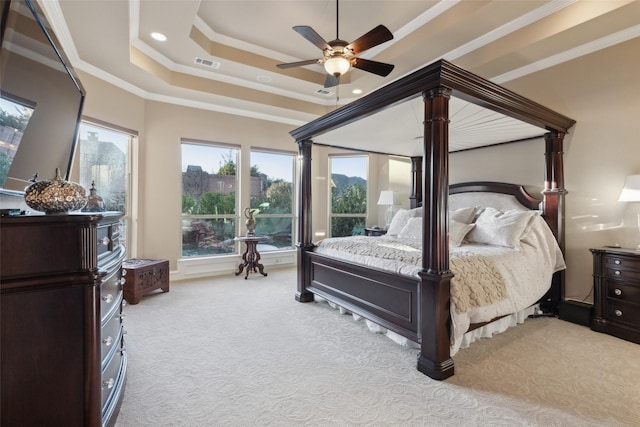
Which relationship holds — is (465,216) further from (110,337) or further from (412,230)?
(110,337)

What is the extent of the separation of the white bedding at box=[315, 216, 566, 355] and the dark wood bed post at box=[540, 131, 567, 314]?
0.18m

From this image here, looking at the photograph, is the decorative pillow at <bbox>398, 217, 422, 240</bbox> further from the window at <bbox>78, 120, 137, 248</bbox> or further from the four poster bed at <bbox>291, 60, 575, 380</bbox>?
the window at <bbox>78, 120, 137, 248</bbox>

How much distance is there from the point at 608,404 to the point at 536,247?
1575mm

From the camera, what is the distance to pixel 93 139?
12.9 feet

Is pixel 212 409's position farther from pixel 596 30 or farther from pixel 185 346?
pixel 596 30

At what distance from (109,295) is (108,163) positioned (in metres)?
3.37

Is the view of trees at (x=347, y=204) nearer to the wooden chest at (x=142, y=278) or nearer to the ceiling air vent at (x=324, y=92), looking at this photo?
the ceiling air vent at (x=324, y=92)

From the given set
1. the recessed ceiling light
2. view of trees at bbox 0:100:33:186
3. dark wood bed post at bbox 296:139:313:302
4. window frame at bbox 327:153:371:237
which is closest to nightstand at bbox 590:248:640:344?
dark wood bed post at bbox 296:139:313:302

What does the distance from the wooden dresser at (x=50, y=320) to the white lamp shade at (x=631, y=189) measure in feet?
13.1

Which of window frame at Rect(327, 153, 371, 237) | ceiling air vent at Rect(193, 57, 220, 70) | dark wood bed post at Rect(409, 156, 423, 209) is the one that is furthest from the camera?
window frame at Rect(327, 153, 371, 237)

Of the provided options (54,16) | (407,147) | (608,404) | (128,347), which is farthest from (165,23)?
(608,404)

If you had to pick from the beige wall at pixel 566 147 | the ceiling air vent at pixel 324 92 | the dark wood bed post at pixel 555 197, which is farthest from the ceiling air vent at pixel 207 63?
the dark wood bed post at pixel 555 197

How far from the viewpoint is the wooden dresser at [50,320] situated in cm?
115

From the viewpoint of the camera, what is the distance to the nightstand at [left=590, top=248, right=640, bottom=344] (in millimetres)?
2678
